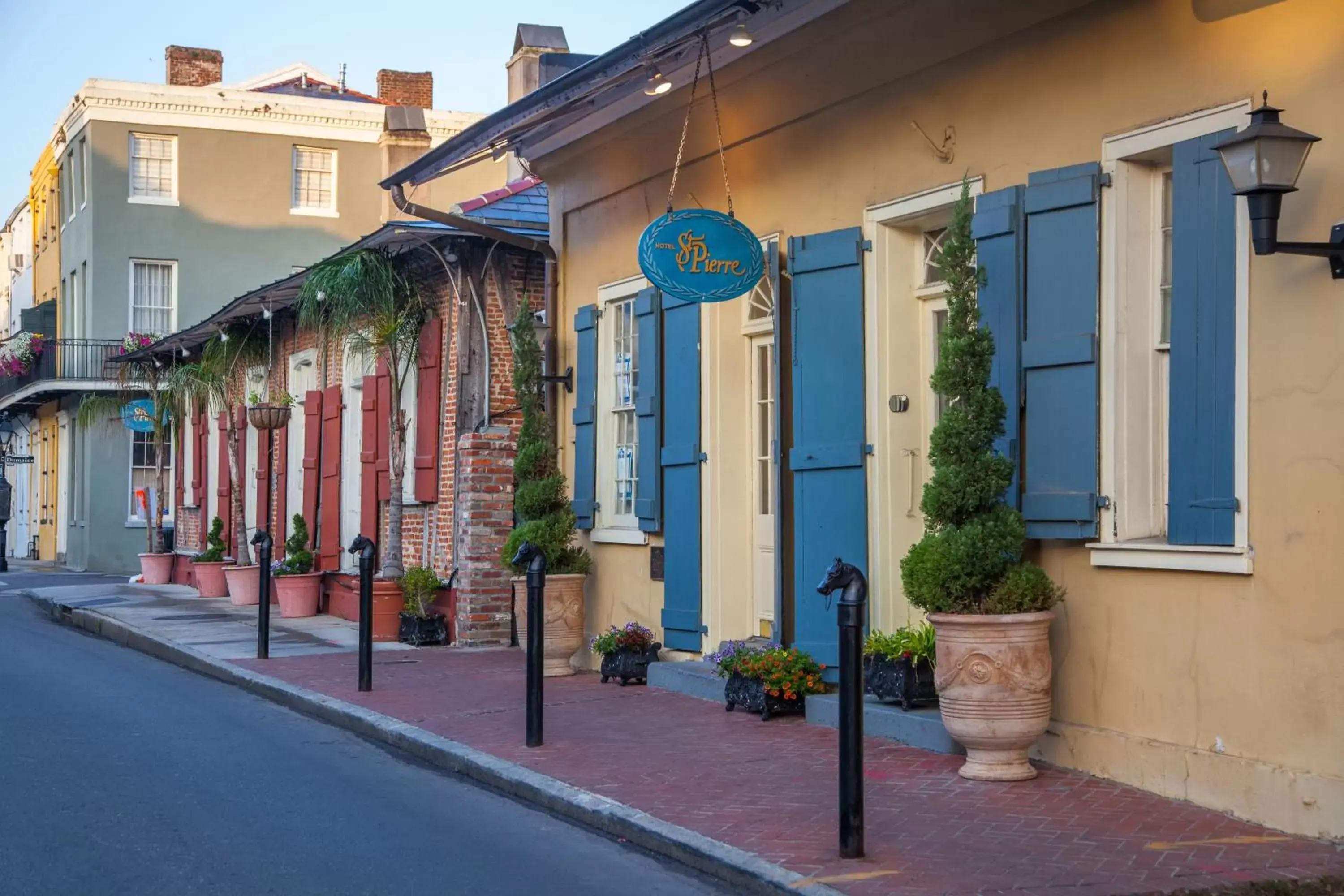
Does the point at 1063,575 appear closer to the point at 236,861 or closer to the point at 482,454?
the point at 236,861

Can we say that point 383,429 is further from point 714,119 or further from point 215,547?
point 714,119

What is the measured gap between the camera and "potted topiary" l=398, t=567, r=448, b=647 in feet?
47.2

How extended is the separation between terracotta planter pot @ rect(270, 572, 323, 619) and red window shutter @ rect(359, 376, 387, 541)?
108 cm

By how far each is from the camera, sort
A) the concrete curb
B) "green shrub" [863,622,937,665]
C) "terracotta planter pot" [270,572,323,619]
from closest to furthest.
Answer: the concrete curb → "green shrub" [863,622,937,665] → "terracotta planter pot" [270,572,323,619]

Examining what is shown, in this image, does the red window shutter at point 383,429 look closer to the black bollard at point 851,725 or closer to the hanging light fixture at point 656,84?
the hanging light fixture at point 656,84

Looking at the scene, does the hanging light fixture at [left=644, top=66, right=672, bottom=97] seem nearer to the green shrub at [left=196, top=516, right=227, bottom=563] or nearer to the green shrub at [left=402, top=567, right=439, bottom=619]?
the green shrub at [left=402, top=567, right=439, bottom=619]

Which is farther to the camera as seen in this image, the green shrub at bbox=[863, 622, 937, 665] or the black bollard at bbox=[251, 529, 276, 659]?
the black bollard at bbox=[251, 529, 276, 659]

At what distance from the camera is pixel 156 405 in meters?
24.0

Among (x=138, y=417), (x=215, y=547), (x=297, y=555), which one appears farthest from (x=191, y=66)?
(x=297, y=555)

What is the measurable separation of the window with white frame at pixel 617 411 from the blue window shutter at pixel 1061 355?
480cm

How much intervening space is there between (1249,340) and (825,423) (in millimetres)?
3296

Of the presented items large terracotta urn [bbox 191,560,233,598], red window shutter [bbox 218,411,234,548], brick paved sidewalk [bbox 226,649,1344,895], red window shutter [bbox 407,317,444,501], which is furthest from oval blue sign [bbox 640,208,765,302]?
red window shutter [bbox 218,411,234,548]

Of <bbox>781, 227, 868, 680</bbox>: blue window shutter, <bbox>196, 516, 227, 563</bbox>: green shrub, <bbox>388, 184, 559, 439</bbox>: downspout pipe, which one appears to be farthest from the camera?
<bbox>196, 516, 227, 563</bbox>: green shrub

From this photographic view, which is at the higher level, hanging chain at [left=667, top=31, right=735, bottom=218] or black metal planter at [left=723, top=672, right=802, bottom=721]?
hanging chain at [left=667, top=31, right=735, bottom=218]
